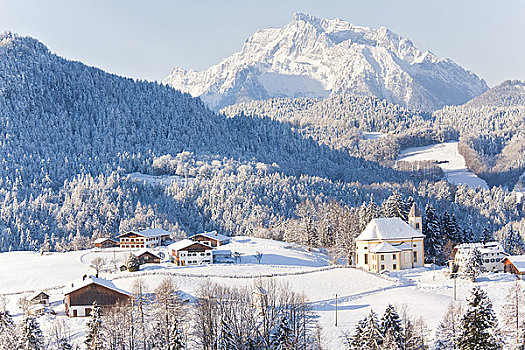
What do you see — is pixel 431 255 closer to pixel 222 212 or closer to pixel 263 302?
pixel 263 302

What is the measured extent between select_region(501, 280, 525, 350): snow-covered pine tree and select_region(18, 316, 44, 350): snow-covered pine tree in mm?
35713

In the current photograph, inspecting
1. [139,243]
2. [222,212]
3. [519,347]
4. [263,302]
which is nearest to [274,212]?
[222,212]

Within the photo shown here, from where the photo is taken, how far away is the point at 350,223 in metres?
102

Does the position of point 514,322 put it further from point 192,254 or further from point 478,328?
point 192,254

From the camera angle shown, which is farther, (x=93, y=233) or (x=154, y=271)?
(x=93, y=233)

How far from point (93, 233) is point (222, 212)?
37.2 m

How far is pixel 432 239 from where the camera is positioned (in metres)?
90.4

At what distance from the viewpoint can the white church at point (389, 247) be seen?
78812 mm

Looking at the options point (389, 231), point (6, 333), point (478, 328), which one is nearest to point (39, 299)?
A: point (6, 333)

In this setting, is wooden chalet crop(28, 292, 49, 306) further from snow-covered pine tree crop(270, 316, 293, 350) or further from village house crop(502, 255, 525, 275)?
village house crop(502, 255, 525, 275)

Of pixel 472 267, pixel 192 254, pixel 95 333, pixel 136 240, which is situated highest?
pixel 136 240

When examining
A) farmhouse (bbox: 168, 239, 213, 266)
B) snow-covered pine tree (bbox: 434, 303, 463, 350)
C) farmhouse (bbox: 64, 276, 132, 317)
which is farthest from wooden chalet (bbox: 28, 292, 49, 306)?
snow-covered pine tree (bbox: 434, 303, 463, 350)

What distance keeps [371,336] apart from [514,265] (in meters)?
32.1

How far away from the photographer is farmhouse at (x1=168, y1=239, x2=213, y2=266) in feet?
287
